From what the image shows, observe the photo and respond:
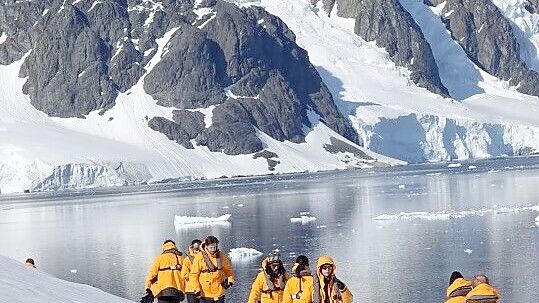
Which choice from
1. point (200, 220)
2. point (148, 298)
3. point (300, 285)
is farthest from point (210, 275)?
point (200, 220)

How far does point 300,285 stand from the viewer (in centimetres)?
1948

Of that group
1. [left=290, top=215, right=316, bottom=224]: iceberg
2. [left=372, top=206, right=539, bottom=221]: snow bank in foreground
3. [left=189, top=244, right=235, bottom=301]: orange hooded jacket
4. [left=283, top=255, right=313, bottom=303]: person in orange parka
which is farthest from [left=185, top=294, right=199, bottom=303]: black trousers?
[left=290, top=215, right=316, bottom=224]: iceberg

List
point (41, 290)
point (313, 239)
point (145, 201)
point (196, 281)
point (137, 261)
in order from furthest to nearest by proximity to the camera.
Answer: point (145, 201)
point (313, 239)
point (137, 261)
point (196, 281)
point (41, 290)

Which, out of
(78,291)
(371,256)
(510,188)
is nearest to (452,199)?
(510,188)

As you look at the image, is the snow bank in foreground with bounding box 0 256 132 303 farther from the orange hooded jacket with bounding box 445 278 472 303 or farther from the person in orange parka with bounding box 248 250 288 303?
the orange hooded jacket with bounding box 445 278 472 303

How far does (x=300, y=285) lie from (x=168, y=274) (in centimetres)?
446

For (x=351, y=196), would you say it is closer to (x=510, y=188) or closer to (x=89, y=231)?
(x=510, y=188)

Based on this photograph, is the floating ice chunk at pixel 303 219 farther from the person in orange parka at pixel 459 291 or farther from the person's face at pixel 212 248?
the person in orange parka at pixel 459 291

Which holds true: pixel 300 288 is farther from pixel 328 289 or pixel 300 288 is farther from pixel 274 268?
pixel 274 268

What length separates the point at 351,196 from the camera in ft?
385

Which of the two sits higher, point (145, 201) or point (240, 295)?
point (145, 201)

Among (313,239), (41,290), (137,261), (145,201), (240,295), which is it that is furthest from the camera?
(145,201)

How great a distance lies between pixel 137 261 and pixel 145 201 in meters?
72.7

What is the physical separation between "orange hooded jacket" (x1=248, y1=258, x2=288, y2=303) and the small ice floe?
41.0 meters
